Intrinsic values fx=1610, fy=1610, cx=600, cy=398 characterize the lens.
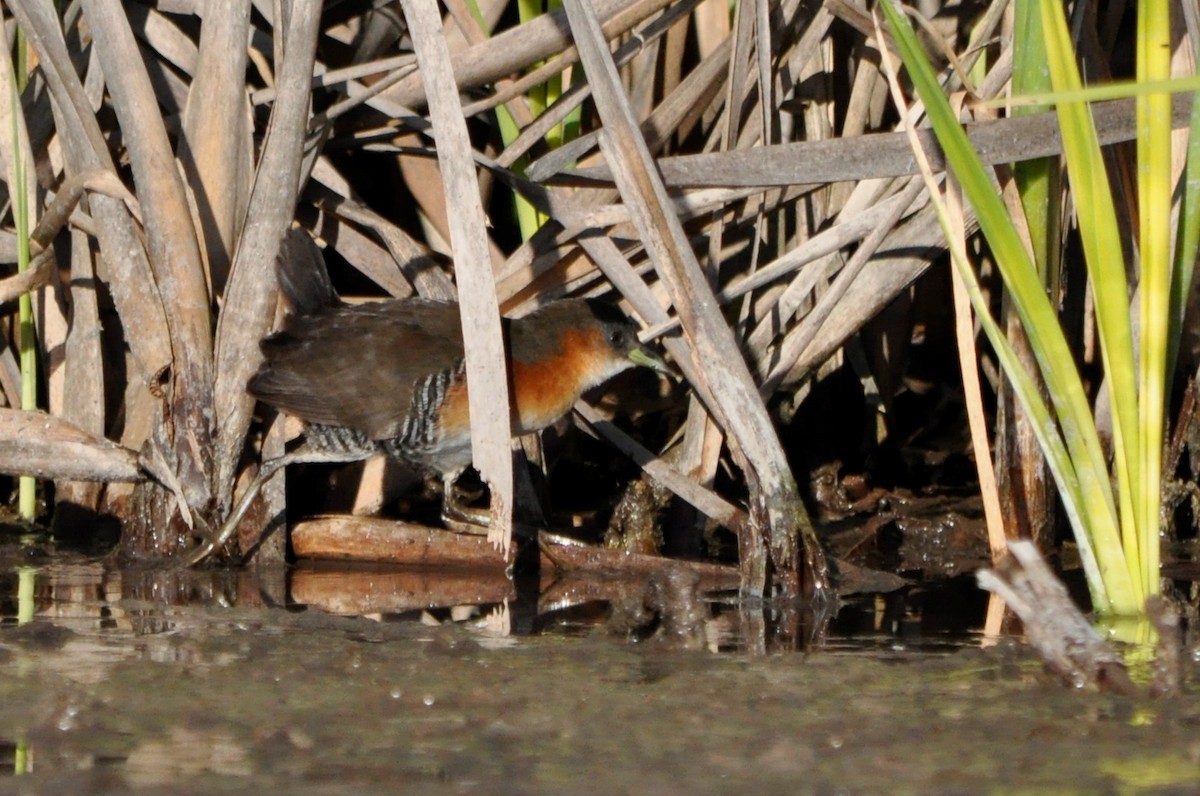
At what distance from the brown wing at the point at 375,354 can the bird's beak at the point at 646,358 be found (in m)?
0.53

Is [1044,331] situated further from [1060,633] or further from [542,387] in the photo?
[542,387]

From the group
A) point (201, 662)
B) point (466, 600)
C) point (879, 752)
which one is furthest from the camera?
point (466, 600)

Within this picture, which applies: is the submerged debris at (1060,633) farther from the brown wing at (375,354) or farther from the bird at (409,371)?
the brown wing at (375,354)

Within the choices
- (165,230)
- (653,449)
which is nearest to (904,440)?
(653,449)

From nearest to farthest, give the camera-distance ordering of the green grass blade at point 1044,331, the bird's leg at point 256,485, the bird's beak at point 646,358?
1. the green grass blade at point 1044,331
2. the bird's leg at point 256,485
3. the bird's beak at point 646,358

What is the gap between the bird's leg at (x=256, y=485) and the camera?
4.50 meters

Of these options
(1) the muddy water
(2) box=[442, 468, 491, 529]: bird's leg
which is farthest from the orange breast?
(1) the muddy water

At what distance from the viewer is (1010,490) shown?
4.41 meters

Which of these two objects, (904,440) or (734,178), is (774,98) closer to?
(734,178)

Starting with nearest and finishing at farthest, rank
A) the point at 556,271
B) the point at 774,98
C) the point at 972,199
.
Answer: the point at 972,199, the point at 774,98, the point at 556,271

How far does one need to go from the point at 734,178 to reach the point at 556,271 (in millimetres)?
776

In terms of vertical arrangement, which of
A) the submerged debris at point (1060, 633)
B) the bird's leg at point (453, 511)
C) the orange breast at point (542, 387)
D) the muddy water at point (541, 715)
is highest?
the orange breast at point (542, 387)

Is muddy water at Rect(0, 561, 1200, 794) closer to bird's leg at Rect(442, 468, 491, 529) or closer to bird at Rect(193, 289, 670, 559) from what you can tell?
bird at Rect(193, 289, 670, 559)

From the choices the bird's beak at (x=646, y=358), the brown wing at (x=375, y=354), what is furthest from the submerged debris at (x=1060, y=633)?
the brown wing at (x=375, y=354)
